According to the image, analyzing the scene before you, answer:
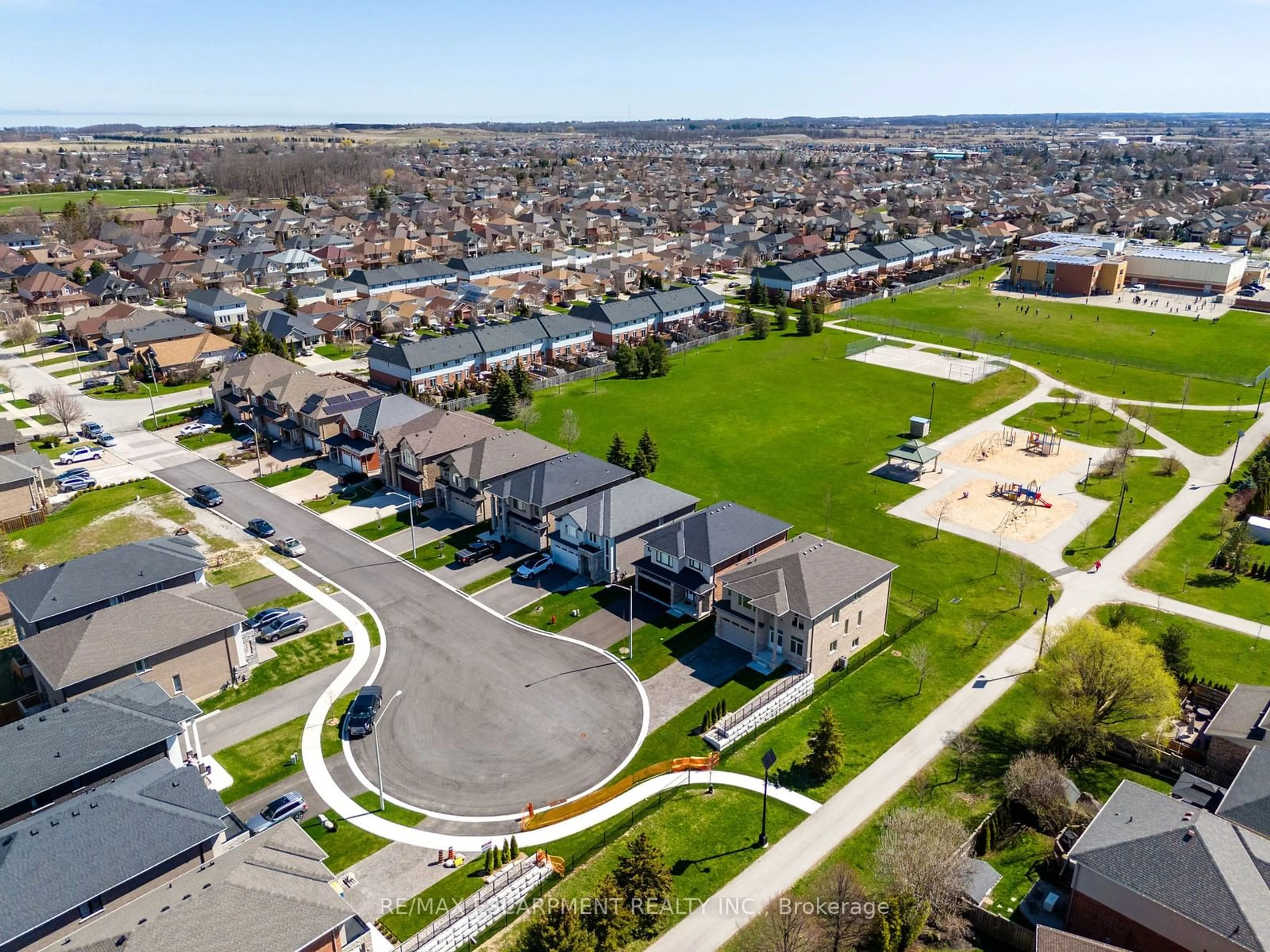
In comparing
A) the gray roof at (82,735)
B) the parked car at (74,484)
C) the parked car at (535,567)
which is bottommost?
the parked car at (535,567)

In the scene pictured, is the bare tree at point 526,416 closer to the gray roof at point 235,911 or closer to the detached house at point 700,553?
the detached house at point 700,553

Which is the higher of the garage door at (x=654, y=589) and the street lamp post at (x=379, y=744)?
the garage door at (x=654, y=589)

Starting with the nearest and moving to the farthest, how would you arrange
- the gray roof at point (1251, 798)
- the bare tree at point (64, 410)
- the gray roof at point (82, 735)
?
the gray roof at point (1251, 798) → the gray roof at point (82, 735) → the bare tree at point (64, 410)

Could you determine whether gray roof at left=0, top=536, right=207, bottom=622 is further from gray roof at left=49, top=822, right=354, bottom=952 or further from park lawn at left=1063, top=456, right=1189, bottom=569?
park lawn at left=1063, top=456, right=1189, bottom=569

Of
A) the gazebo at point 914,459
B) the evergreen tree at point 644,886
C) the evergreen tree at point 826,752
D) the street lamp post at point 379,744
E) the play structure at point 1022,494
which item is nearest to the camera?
the evergreen tree at point 644,886

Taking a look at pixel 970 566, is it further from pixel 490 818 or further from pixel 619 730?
pixel 490 818

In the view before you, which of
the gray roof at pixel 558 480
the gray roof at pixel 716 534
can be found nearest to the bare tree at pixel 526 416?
the gray roof at pixel 558 480

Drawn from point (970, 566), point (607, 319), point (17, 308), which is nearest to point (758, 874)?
point (970, 566)

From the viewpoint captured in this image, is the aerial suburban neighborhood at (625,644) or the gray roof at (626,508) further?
the gray roof at (626,508)
